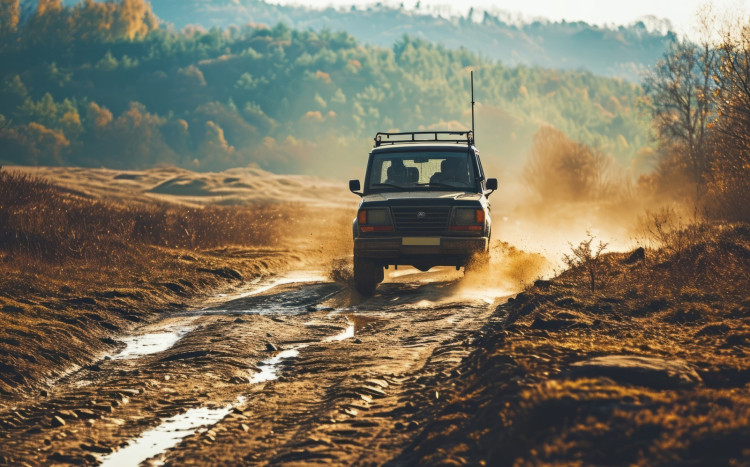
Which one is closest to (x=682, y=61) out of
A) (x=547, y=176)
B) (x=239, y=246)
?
(x=547, y=176)

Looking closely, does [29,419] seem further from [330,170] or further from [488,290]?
[330,170]

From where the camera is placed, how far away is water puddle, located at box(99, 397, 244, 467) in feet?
19.7

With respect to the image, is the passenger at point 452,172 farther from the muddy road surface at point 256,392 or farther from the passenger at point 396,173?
the muddy road surface at point 256,392

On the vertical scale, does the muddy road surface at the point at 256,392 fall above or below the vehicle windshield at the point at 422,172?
below

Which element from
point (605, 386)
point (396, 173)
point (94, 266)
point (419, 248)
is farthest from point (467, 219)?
point (605, 386)

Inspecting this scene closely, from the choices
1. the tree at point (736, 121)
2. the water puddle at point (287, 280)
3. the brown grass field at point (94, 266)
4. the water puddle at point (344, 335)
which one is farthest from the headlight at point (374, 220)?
the tree at point (736, 121)

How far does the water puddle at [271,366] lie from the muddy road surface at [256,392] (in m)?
0.01

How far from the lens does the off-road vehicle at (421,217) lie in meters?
14.0

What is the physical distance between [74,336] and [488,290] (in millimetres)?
6943

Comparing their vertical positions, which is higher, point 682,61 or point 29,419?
point 682,61

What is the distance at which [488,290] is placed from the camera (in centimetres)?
1527

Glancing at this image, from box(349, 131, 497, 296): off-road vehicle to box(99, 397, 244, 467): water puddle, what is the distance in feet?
22.0

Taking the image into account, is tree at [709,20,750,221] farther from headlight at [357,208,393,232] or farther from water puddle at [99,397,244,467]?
water puddle at [99,397,244,467]

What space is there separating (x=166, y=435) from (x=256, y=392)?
1388mm
